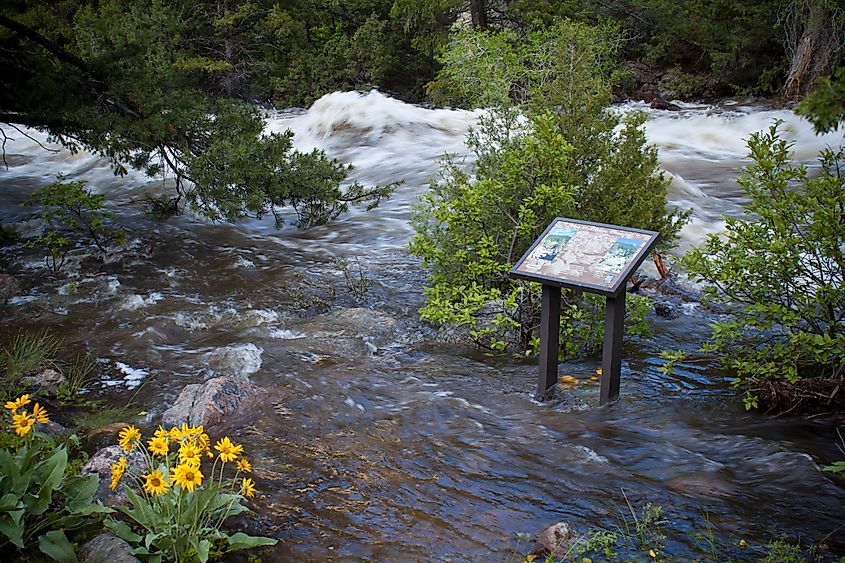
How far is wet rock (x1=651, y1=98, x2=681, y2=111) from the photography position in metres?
19.2

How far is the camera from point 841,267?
482cm

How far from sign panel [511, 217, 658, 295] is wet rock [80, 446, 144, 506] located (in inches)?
106

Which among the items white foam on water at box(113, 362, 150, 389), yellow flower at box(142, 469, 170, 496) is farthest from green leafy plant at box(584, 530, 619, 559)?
white foam on water at box(113, 362, 150, 389)

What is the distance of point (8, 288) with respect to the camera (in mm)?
8055

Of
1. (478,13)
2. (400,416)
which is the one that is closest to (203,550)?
(400,416)

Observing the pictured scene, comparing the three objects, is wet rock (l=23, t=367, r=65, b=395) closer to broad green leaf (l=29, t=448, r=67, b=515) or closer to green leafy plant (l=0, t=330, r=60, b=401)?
green leafy plant (l=0, t=330, r=60, b=401)

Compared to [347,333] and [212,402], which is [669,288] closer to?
[347,333]

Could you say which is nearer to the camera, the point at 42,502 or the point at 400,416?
the point at 42,502

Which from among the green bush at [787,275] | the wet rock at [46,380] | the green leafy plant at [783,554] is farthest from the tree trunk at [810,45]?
the wet rock at [46,380]

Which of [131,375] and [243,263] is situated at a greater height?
[131,375]

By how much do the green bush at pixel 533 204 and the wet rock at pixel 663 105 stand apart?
12.2m

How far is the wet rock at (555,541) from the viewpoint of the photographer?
3633mm

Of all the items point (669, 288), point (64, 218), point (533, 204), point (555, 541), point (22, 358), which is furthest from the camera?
point (64, 218)

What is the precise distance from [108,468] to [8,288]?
4.97m
